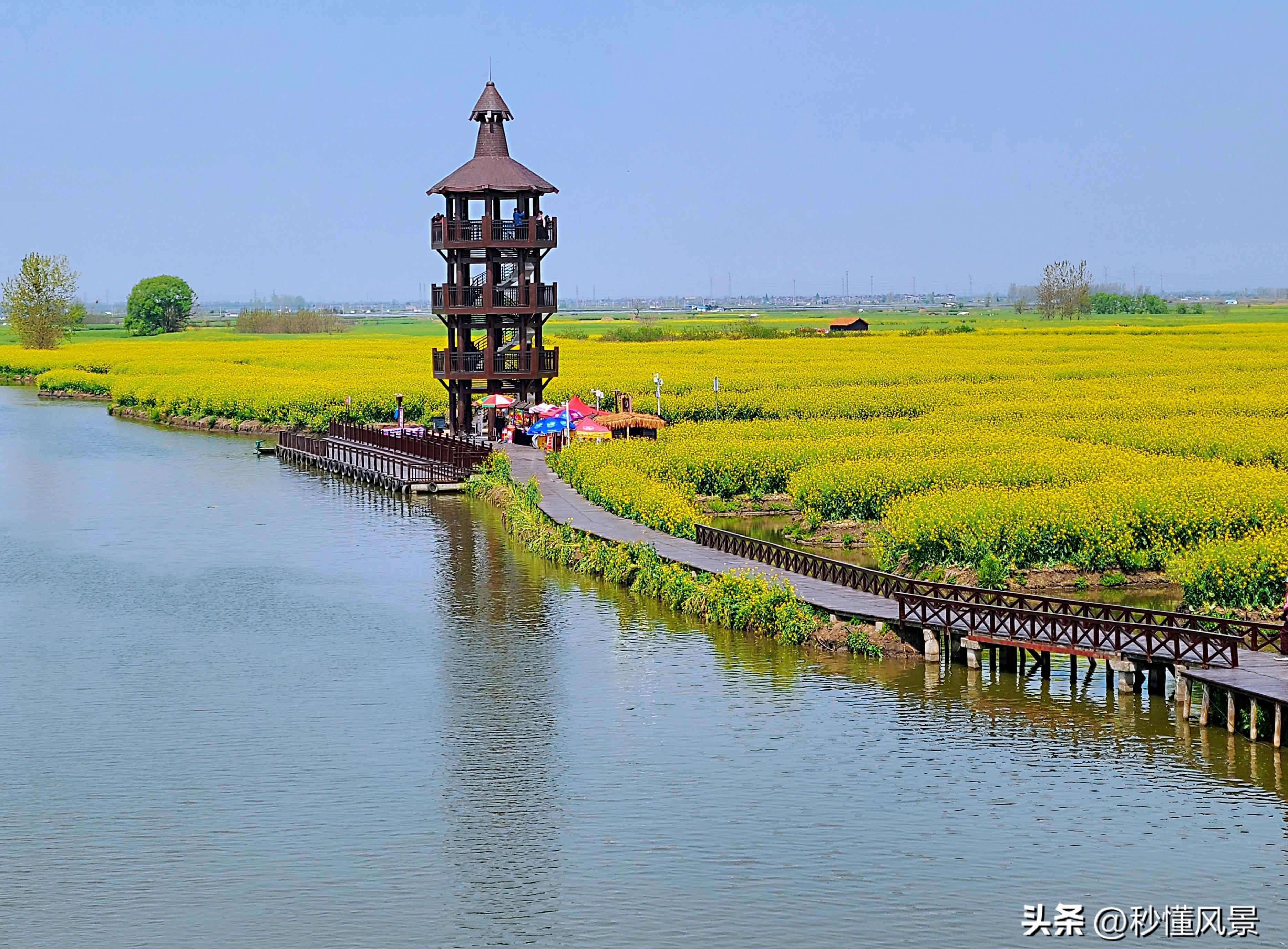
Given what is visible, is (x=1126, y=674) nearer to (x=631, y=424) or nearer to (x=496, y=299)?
(x=631, y=424)

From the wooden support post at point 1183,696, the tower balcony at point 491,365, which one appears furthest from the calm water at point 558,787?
the tower balcony at point 491,365

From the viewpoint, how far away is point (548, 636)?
41.9 m

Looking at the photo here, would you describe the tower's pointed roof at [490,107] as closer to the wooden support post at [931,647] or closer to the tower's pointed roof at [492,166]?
the tower's pointed roof at [492,166]

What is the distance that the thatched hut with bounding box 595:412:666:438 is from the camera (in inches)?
2926

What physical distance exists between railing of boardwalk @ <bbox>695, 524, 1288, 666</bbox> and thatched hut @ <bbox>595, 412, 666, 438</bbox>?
106 feet

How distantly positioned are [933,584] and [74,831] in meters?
19.7

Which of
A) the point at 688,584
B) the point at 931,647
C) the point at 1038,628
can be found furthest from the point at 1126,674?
the point at 688,584

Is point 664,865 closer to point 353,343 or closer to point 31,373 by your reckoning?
point 31,373

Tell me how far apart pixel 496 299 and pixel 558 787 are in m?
51.3

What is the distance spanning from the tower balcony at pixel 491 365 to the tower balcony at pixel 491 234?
17.8 feet

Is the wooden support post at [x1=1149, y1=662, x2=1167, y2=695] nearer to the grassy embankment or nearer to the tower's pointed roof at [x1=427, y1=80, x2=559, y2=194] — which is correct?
the grassy embankment

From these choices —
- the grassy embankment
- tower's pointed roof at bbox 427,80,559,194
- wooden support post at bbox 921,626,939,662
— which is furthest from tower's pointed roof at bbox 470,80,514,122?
wooden support post at bbox 921,626,939,662

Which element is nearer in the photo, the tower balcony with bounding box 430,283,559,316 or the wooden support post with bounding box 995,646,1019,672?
the wooden support post with bounding box 995,646,1019,672

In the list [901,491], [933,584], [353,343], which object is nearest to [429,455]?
[901,491]
